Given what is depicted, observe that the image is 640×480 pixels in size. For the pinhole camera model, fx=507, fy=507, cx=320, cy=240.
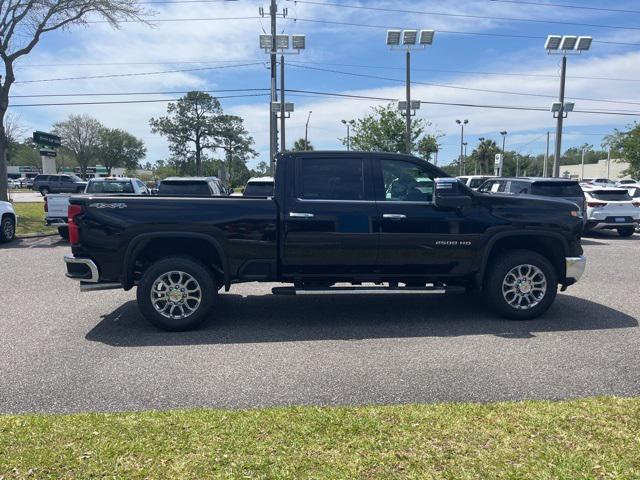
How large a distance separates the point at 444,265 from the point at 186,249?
3.04 m

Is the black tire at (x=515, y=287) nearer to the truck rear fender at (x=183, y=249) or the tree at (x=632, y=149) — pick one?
the truck rear fender at (x=183, y=249)

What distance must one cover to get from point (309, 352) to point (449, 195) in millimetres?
2366

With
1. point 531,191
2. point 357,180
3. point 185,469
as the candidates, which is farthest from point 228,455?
point 531,191

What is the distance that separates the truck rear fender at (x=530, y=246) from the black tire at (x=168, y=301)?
318cm

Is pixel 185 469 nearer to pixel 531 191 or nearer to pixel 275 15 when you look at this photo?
pixel 531 191

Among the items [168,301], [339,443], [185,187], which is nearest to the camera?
[339,443]

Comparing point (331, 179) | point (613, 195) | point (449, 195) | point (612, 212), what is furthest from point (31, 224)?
point (613, 195)

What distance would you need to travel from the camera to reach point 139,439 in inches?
125

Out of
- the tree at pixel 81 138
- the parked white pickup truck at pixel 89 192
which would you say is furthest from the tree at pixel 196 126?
the parked white pickup truck at pixel 89 192

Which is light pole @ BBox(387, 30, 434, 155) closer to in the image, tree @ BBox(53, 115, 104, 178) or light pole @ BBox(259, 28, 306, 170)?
light pole @ BBox(259, 28, 306, 170)

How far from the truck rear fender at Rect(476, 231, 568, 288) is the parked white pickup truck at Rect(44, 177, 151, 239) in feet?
32.7

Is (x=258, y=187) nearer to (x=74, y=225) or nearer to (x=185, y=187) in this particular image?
(x=185, y=187)

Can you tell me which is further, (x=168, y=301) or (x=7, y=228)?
(x=7, y=228)

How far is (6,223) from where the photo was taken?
1360 cm
